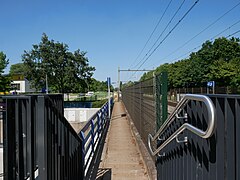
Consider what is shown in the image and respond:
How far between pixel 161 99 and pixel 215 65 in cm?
4864

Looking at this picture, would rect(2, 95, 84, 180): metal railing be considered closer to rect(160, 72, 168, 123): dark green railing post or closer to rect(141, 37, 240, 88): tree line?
rect(160, 72, 168, 123): dark green railing post

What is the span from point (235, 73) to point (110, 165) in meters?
43.5

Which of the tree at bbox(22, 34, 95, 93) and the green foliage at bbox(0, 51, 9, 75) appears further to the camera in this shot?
the tree at bbox(22, 34, 95, 93)

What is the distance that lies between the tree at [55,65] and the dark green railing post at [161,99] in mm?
48759

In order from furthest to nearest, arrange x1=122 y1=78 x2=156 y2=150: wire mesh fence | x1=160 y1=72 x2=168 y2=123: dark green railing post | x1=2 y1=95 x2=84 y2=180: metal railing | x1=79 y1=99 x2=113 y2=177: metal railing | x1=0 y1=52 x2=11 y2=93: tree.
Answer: x1=0 y1=52 x2=11 y2=93: tree < x1=122 y1=78 x2=156 y2=150: wire mesh fence < x1=79 y1=99 x2=113 y2=177: metal railing < x1=160 y1=72 x2=168 y2=123: dark green railing post < x1=2 y1=95 x2=84 y2=180: metal railing

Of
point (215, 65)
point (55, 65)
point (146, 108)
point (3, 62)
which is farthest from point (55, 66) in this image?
point (146, 108)

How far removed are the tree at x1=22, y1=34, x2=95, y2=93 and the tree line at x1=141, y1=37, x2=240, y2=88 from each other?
13186 mm

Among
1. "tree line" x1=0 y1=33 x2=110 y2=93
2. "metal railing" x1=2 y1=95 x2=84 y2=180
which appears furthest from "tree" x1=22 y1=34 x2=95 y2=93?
"metal railing" x1=2 y1=95 x2=84 y2=180

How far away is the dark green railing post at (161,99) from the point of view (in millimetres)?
5281

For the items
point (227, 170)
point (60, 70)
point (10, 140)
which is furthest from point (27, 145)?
point (60, 70)

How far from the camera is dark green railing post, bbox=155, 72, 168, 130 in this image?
5.28m

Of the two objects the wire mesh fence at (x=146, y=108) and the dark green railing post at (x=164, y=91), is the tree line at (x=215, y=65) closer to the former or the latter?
the wire mesh fence at (x=146, y=108)

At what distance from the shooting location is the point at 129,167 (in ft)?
22.6

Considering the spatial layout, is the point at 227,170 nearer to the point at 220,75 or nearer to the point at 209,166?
the point at 209,166
